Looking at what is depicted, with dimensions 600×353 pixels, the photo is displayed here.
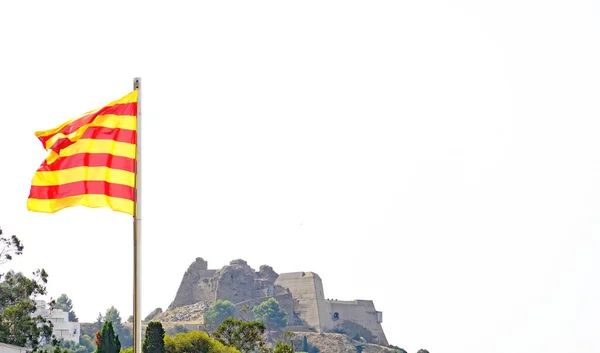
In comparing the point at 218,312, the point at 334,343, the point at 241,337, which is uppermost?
the point at 218,312

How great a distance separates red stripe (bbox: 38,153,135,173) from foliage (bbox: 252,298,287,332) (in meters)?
169

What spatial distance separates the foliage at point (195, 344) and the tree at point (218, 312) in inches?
4093

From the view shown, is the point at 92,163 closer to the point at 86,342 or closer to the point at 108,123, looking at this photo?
the point at 108,123

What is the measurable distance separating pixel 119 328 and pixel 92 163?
171 m

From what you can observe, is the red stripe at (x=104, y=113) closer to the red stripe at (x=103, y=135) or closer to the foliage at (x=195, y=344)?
the red stripe at (x=103, y=135)

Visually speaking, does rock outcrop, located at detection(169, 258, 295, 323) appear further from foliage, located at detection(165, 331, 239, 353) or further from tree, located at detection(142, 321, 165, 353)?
tree, located at detection(142, 321, 165, 353)

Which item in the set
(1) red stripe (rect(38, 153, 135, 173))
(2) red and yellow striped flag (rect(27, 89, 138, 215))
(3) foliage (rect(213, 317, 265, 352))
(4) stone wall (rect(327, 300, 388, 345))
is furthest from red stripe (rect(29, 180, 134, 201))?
(4) stone wall (rect(327, 300, 388, 345))

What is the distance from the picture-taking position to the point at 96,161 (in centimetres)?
1872

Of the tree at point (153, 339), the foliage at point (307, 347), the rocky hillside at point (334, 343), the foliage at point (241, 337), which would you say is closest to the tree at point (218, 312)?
the rocky hillside at point (334, 343)

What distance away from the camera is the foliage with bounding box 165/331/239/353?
76.6 metres

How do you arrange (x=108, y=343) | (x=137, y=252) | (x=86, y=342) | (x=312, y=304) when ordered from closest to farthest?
(x=137, y=252)
(x=108, y=343)
(x=86, y=342)
(x=312, y=304)

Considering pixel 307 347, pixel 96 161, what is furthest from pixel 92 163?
pixel 307 347

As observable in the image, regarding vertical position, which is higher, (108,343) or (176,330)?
(176,330)

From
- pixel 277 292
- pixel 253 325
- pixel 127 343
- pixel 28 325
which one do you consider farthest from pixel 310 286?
pixel 28 325
